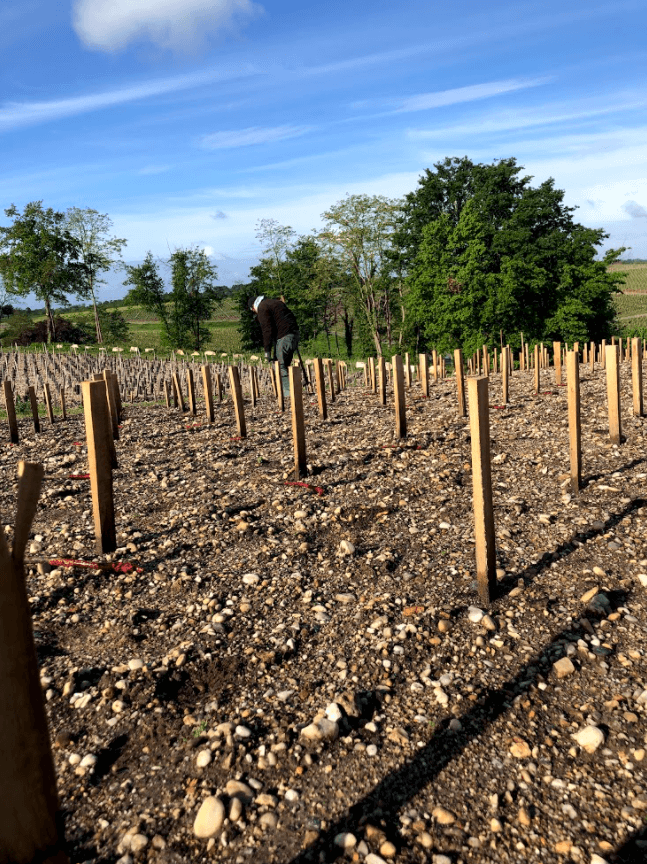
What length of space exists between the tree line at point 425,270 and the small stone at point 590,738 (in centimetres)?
3729

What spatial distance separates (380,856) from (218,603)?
2479mm

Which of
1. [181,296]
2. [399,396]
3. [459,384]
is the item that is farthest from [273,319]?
[181,296]

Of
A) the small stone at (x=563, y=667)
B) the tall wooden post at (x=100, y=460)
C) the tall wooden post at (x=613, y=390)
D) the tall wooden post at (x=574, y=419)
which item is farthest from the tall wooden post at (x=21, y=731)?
the tall wooden post at (x=613, y=390)

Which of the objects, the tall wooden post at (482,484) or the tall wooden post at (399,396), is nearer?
the tall wooden post at (482,484)

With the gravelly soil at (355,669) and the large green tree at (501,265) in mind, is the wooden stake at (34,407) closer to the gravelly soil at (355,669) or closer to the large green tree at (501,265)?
the gravelly soil at (355,669)

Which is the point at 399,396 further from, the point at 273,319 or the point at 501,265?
the point at 501,265

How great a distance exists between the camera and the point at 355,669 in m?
4.01

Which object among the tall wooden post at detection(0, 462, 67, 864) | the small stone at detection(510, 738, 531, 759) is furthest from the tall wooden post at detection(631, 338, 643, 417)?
the tall wooden post at detection(0, 462, 67, 864)

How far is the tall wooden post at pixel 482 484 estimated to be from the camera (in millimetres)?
4281

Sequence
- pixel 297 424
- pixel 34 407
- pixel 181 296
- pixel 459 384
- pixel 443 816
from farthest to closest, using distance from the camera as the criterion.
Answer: pixel 181 296 < pixel 34 407 < pixel 459 384 < pixel 297 424 < pixel 443 816

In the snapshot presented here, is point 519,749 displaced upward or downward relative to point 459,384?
downward

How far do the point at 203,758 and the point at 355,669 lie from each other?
3.68 ft

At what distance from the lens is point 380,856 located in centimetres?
267

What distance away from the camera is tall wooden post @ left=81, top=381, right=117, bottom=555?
18.2 ft
